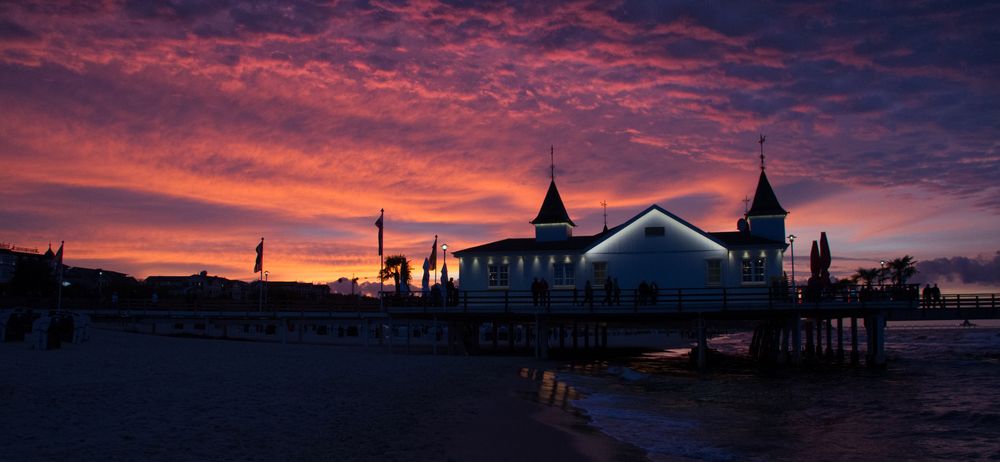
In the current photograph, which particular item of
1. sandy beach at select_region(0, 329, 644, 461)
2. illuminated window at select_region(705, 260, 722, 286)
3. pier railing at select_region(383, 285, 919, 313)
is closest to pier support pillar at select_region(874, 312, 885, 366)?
pier railing at select_region(383, 285, 919, 313)

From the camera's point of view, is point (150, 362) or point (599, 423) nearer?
point (599, 423)

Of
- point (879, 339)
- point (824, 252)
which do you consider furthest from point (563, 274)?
point (879, 339)

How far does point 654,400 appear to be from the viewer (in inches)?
910

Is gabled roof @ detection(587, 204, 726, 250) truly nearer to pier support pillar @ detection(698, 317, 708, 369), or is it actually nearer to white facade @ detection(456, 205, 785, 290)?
white facade @ detection(456, 205, 785, 290)

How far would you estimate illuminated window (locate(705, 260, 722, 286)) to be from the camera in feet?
132

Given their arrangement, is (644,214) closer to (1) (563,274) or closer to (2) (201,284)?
(1) (563,274)

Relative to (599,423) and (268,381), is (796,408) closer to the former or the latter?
(599,423)

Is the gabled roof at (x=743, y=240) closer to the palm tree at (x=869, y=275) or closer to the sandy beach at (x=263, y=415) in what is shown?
the sandy beach at (x=263, y=415)

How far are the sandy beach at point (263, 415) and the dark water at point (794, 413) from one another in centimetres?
163

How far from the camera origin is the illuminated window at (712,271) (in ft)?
132

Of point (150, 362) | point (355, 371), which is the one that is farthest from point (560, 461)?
point (150, 362)

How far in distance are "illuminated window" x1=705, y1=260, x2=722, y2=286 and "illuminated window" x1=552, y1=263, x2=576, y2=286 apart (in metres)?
7.34

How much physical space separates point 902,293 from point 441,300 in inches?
932

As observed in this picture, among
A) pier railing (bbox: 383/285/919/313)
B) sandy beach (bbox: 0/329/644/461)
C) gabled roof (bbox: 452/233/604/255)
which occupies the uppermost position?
gabled roof (bbox: 452/233/604/255)
